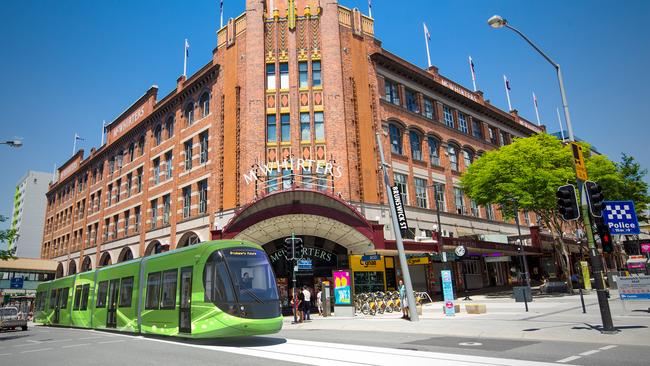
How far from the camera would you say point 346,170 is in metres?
27.6

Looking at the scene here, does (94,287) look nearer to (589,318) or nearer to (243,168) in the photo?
(243,168)

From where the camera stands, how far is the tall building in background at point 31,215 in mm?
107188

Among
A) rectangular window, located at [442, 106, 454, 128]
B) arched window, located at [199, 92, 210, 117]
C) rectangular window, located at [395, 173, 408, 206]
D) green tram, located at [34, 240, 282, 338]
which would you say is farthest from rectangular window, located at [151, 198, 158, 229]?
rectangular window, located at [442, 106, 454, 128]

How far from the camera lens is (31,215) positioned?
360 feet

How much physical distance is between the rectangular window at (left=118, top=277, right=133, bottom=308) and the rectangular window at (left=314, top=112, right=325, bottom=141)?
1505 cm

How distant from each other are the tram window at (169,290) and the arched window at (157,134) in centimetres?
2670

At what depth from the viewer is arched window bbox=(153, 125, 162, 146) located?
38656 millimetres

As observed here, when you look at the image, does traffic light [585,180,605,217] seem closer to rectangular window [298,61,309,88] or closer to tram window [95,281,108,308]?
tram window [95,281,108,308]

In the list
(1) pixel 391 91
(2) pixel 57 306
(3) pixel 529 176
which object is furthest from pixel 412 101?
(2) pixel 57 306

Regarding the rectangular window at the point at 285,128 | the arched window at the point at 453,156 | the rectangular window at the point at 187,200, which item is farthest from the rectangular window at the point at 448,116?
the rectangular window at the point at 187,200

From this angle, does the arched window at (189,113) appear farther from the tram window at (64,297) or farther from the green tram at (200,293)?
the green tram at (200,293)

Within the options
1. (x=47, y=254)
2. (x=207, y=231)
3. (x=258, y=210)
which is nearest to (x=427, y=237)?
(x=258, y=210)

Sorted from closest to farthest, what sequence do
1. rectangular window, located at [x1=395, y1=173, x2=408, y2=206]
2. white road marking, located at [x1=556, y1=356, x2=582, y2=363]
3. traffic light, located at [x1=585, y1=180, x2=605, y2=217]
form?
white road marking, located at [x1=556, y1=356, x2=582, y2=363] → traffic light, located at [x1=585, y1=180, x2=605, y2=217] → rectangular window, located at [x1=395, y1=173, x2=408, y2=206]

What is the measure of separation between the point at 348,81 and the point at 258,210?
11.7 m
